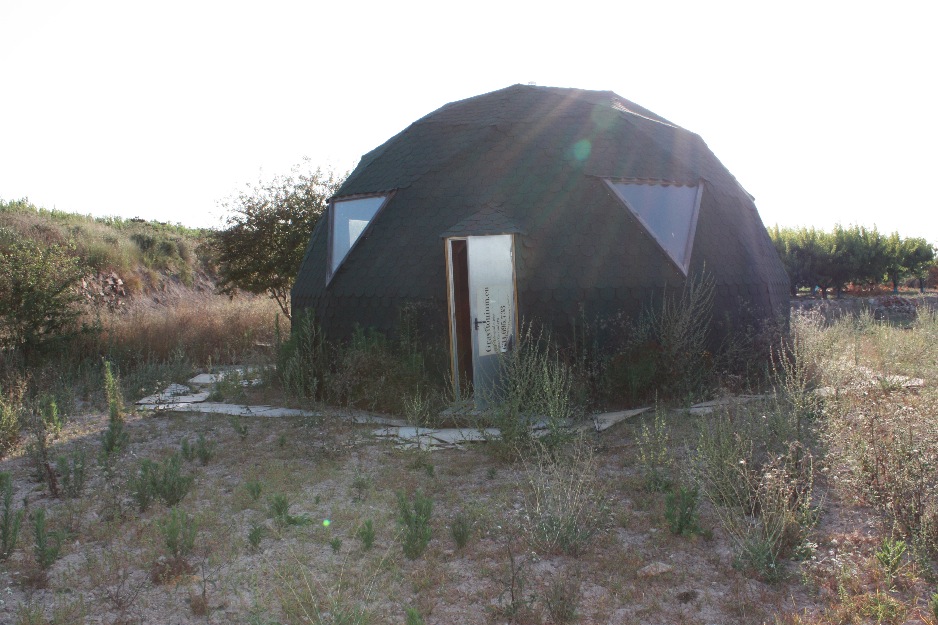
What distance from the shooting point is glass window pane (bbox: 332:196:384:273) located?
1051cm

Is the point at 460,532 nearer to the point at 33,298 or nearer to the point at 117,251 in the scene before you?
the point at 33,298

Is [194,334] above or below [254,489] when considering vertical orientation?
above

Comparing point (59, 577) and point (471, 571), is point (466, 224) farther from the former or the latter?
point (59, 577)

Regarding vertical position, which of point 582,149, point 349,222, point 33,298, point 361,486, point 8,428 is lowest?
point 361,486

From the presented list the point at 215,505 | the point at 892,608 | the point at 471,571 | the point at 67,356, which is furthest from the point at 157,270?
the point at 892,608

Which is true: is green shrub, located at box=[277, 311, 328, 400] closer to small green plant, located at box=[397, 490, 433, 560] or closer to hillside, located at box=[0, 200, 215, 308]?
small green plant, located at box=[397, 490, 433, 560]

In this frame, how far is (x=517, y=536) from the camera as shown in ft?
15.3

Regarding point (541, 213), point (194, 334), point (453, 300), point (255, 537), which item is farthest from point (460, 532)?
point (194, 334)

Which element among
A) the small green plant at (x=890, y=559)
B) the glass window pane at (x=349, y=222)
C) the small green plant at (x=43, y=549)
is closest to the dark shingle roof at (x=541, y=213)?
the glass window pane at (x=349, y=222)

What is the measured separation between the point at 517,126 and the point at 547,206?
5.84ft

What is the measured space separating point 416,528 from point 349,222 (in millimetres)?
7100

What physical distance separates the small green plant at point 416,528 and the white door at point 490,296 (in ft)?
13.3

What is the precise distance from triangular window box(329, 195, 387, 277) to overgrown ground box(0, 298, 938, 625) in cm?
461

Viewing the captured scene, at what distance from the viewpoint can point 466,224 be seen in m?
8.83
